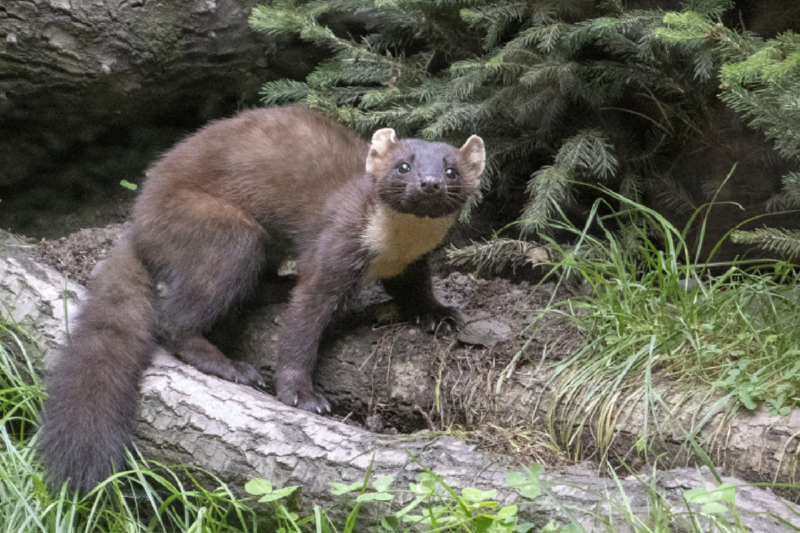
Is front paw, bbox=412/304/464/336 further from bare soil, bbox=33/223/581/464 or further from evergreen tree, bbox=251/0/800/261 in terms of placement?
evergreen tree, bbox=251/0/800/261

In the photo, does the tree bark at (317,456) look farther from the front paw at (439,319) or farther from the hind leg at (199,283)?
the front paw at (439,319)

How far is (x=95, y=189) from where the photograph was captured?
5355 millimetres

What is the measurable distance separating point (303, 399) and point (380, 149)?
52.9 inches

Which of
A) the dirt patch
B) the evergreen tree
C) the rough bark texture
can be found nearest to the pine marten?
the rough bark texture

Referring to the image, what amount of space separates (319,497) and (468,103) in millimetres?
2546

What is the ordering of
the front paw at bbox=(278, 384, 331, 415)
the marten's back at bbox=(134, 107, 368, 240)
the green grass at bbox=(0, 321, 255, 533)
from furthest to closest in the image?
the marten's back at bbox=(134, 107, 368, 240), the front paw at bbox=(278, 384, 331, 415), the green grass at bbox=(0, 321, 255, 533)

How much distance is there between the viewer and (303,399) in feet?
11.2

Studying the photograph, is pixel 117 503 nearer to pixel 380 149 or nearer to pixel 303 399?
pixel 303 399

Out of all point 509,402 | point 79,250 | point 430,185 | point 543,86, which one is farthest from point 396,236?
point 79,250

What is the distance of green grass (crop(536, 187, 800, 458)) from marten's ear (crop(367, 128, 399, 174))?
108 cm

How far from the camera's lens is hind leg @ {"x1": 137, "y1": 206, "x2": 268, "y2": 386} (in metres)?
3.53

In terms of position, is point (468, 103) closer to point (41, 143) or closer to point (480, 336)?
point (480, 336)

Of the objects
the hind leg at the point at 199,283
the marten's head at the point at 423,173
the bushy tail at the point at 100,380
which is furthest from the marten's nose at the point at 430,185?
the bushy tail at the point at 100,380

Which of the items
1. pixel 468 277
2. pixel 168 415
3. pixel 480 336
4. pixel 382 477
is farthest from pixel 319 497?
pixel 468 277
